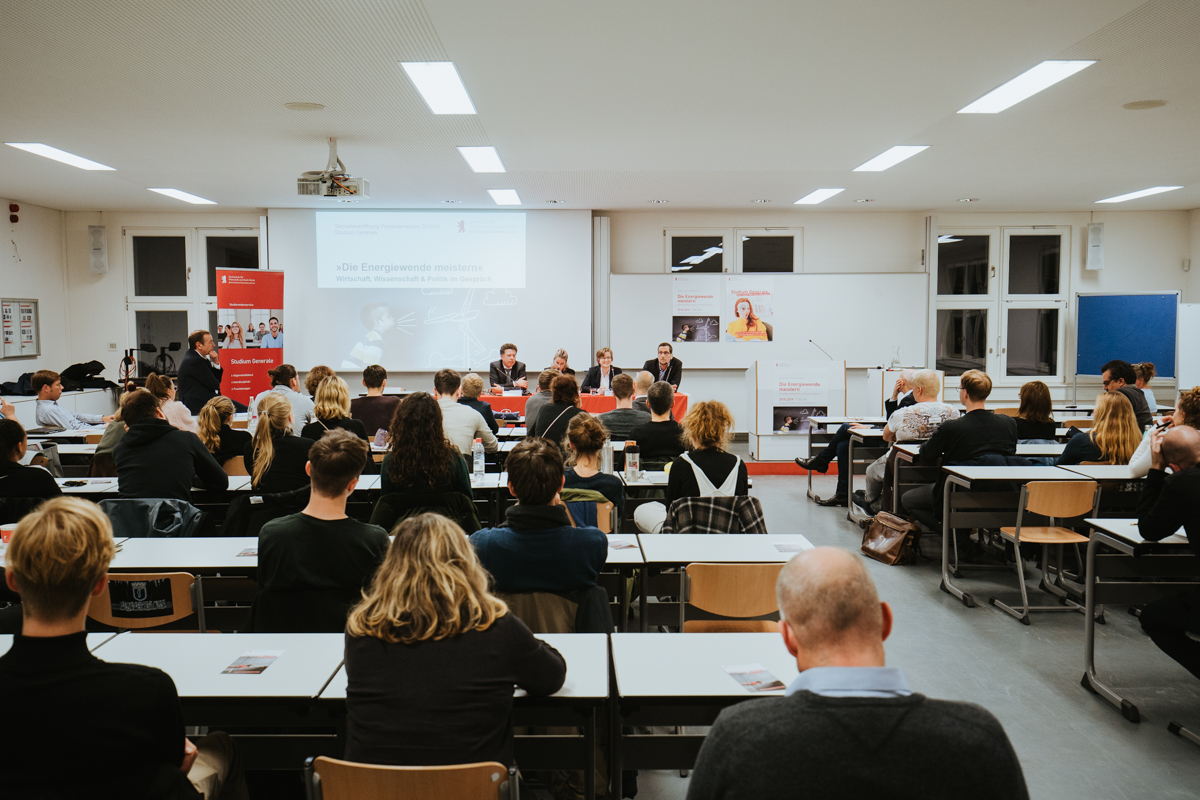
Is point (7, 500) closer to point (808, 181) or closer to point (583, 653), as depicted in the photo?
point (583, 653)

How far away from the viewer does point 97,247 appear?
10352 mm

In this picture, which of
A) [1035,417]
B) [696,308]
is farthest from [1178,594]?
[696,308]

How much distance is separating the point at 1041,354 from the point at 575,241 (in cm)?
666

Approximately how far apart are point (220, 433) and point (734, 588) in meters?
3.66

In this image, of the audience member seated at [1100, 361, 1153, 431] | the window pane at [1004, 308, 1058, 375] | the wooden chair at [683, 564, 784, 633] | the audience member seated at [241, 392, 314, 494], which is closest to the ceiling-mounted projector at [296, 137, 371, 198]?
the audience member seated at [241, 392, 314, 494]

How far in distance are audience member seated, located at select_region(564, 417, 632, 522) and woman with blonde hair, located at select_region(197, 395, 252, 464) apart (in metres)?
2.53

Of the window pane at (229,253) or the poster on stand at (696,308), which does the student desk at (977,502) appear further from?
the window pane at (229,253)

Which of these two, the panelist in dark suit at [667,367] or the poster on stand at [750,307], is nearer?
the panelist in dark suit at [667,367]

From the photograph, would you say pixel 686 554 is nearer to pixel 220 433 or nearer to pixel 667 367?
pixel 220 433

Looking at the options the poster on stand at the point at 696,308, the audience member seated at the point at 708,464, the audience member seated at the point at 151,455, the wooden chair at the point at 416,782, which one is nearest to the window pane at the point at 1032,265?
the poster on stand at the point at 696,308

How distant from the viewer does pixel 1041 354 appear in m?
10.9

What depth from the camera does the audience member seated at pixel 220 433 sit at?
192 inches

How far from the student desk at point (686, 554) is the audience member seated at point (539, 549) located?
559 mm

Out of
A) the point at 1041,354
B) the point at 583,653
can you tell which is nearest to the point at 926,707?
the point at 583,653
